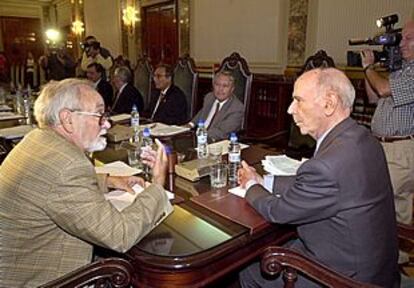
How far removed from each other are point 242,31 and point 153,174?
13.7 ft

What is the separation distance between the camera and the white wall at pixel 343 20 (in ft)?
11.8

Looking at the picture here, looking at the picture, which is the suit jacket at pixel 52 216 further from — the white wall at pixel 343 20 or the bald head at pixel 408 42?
the white wall at pixel 343 20

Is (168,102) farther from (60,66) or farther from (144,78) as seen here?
(60,66)

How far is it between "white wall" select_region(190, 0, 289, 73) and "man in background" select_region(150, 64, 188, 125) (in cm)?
181

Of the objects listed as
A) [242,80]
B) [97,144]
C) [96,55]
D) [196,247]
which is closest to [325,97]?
[196,247]

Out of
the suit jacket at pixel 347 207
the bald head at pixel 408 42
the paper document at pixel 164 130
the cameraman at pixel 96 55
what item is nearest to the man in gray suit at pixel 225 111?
the paper document at pixel 164 130

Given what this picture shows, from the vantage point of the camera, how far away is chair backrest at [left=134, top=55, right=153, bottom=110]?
178 inches

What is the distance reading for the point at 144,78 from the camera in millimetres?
4641

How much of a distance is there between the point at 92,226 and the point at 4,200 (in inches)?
11.7

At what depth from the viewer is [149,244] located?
1104 millimetres

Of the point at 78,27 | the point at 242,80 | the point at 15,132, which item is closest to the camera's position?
the point at 15,132

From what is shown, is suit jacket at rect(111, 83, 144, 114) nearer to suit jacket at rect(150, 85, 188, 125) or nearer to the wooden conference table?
suit jacket at rect(150, 85, 188, 125)

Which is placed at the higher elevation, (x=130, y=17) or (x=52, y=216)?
(x=130, y=17)

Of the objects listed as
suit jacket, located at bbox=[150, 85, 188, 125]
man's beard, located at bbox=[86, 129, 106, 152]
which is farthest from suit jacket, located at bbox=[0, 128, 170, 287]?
suit jacket, located at bbox=[150, 85, 188, 125]
